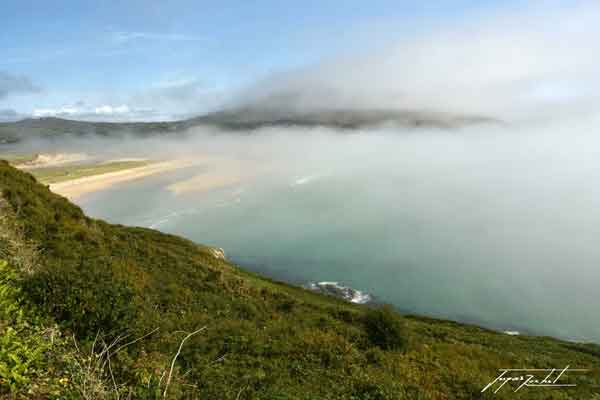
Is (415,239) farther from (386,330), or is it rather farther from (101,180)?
(101,180)

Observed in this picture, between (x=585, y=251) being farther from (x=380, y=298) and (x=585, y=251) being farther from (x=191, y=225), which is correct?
(x=191, y=225)

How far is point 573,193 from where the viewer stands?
5920 inches

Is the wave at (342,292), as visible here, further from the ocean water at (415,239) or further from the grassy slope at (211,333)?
the grassy slope at (211,333)

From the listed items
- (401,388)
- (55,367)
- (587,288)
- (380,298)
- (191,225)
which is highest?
(55,367)

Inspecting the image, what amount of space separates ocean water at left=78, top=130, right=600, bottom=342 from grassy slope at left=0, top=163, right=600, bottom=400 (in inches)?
1469

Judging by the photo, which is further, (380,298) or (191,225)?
(191,225)

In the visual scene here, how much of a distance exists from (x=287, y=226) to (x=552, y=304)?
56.5 m

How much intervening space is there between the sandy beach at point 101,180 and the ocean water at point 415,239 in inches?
344

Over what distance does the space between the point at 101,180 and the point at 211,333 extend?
6255 inches

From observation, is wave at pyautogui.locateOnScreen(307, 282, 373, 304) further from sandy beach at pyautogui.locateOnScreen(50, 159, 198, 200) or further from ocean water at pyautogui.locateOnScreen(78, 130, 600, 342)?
sandy beach at pyautogui.locateOnScreen(50, 159, 198, 200)

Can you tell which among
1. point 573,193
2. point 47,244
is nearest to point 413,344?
point 47,244

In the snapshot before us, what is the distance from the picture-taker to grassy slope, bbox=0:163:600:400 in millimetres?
8672

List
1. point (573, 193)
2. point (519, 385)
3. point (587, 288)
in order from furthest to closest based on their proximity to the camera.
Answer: point (573, 193), point (587, 288), point (519, 385)

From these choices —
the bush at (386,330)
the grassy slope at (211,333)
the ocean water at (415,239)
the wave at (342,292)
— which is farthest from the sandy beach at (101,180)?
the bush at (386,330)
